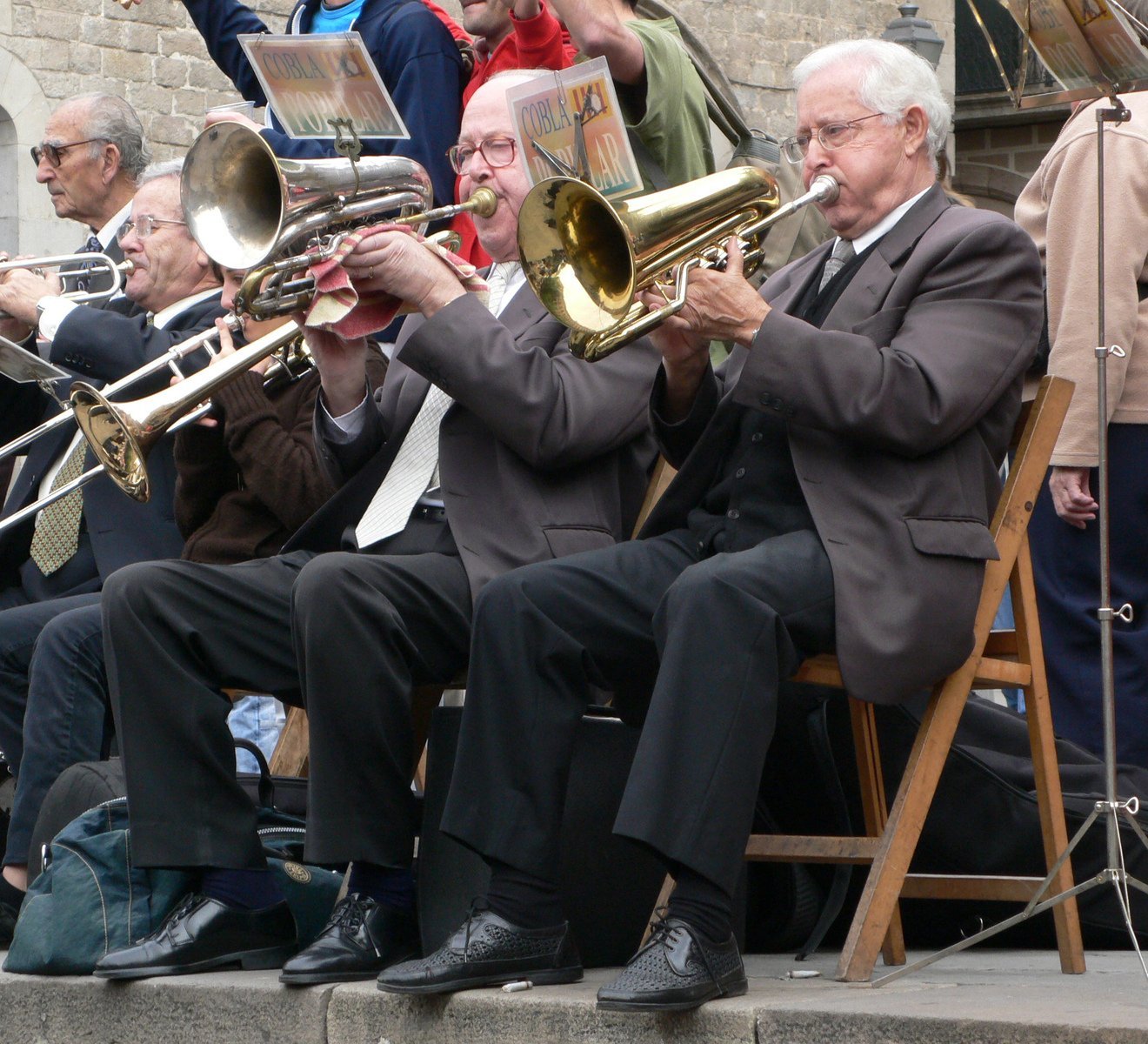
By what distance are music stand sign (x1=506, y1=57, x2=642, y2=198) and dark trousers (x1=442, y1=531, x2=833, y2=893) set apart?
65 cm

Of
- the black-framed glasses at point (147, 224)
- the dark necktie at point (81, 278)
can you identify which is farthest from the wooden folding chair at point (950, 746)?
the dark necktie at point (81, 278)

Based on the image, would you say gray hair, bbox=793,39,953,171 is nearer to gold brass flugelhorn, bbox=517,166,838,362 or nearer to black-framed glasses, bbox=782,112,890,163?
black-framed glasses, bbox=782,112,890,163

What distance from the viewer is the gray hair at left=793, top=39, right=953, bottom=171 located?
3389mm

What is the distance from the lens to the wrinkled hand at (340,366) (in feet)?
12.5

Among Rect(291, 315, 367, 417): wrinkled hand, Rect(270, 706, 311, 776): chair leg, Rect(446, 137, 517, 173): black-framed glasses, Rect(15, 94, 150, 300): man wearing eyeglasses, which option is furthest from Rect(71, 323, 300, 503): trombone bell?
Rect(15, 94, 150, 300): man wearing eyeglasses

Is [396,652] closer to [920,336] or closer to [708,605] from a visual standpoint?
[708,605]

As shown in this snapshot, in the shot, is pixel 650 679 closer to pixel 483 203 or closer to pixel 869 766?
pixel 869 766

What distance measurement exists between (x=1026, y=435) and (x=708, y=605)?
75cm

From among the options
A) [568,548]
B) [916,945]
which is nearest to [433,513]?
[568,548]

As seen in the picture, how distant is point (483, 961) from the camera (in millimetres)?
2930

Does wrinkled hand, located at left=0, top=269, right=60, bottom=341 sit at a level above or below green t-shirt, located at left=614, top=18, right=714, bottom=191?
below

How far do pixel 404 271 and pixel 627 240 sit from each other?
534mm

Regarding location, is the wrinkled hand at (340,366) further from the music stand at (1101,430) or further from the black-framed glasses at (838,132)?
the music stand at (1101,430)

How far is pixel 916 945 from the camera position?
12.1 ft
